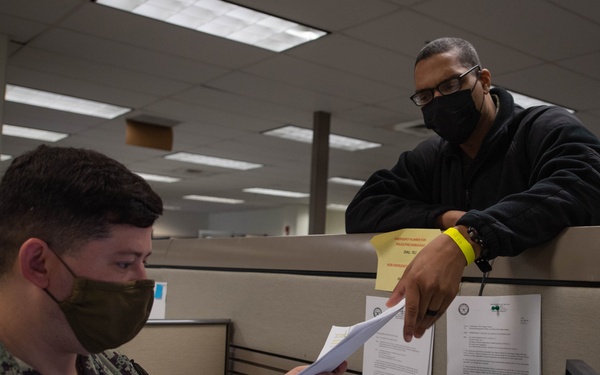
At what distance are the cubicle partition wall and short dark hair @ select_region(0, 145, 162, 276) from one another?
0.45 meters

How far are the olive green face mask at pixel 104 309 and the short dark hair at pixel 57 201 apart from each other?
0.16ft

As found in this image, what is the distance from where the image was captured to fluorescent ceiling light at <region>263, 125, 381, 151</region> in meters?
6.04

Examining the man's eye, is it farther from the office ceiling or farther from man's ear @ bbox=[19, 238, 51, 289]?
the office ceiling

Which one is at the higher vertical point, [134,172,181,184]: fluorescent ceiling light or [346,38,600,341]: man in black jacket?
[134,172,181,184]: fluorescent ceiling light

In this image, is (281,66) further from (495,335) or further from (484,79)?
(495,335)

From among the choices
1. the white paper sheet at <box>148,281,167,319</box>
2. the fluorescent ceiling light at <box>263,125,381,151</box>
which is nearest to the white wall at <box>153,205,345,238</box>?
the fluorescent ceiling light at <box>263,125,381,151</box>

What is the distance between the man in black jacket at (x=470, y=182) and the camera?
2.48 ft

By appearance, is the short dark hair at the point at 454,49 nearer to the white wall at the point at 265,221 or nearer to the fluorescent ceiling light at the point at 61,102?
the fluorescent ceiling light at the point at 61,102

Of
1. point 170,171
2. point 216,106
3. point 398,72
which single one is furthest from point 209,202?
point 398,72

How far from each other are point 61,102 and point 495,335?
502 cm

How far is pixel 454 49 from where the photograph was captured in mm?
1176

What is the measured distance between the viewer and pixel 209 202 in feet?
41.5

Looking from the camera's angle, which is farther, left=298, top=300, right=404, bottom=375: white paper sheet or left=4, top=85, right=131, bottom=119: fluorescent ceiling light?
left=4, top=85, right=131, bottom=119: fluorescent ceiling light

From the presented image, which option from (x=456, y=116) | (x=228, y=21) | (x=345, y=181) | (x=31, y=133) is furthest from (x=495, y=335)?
(x=345, y=181)
